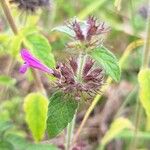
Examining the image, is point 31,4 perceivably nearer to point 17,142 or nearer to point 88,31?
point 17,142

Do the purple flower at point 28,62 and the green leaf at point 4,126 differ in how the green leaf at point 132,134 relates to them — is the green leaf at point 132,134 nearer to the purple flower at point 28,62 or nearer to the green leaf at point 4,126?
the green leaf at point 4,126

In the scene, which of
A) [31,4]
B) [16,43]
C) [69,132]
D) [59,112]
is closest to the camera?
[59,112]

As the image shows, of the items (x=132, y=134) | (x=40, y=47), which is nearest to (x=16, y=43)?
(x=40, y=47)

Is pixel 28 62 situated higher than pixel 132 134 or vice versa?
pixel 28 62

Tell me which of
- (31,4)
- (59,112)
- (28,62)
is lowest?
(59,112)

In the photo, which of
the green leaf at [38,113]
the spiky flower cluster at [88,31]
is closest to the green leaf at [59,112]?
the spiky flower cluster at [88,31]

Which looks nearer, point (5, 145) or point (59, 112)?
point (59, 112)

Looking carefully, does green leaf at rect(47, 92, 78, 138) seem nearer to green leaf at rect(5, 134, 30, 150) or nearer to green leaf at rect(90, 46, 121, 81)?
green leaf at rect(90, 46, 121, 81)
